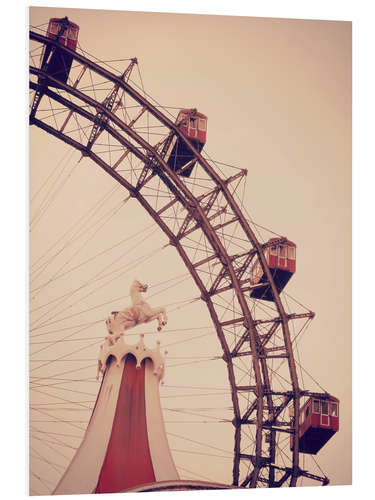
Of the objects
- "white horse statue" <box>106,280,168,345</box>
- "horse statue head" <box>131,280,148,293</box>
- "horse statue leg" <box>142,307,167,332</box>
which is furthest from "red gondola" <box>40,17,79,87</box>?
"horse statue leg" <box>142,307,167,332</box>

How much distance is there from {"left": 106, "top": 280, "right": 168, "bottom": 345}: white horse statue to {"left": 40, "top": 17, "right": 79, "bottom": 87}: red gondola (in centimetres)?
330

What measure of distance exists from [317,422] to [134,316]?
3.40 metres

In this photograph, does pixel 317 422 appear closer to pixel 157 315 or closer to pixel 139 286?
pixel 157 315

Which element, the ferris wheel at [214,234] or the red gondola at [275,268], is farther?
the red gondola at [275,268]

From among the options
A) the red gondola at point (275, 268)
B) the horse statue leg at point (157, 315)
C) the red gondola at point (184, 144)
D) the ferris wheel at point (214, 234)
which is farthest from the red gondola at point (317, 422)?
the red gondola at point (184, 144)

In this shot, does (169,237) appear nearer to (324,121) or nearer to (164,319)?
(164,319)

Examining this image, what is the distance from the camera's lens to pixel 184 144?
40.2 feet

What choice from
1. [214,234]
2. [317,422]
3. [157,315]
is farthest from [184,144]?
[317,422]

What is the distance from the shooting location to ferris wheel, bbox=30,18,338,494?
1173 cm

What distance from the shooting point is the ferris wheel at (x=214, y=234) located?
11727mm

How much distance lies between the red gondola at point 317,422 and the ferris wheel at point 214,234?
19mm

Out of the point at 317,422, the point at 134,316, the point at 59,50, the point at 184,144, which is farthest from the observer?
the point at 184,144

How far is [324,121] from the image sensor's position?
1236cm

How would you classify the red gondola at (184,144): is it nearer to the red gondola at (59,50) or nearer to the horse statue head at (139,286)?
the red gondola at (59,50)
